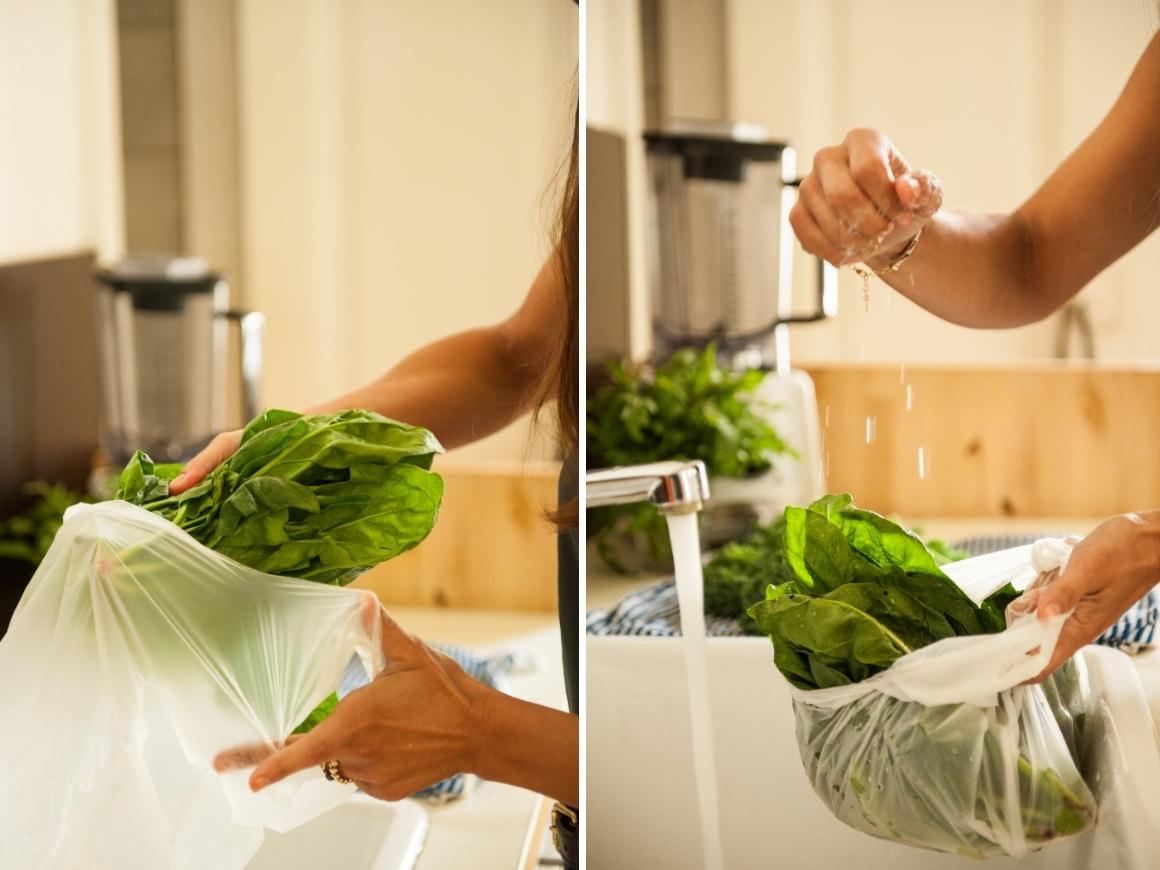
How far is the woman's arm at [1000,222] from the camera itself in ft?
1.53

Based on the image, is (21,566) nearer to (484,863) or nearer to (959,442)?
(484,863)

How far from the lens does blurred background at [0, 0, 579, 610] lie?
0.71 meters

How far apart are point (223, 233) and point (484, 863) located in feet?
1.49

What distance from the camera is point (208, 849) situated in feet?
1.53

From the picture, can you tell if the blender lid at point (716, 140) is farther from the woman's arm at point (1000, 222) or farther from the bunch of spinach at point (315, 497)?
the bunch of spinach at point (315, 497)

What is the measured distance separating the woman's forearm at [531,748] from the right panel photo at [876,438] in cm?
5

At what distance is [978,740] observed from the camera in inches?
17.1

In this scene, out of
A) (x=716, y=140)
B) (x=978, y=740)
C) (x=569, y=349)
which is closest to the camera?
(x=978, y=740)

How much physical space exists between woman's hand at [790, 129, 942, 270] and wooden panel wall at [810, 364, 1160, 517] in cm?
9

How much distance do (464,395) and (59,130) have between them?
17.3 inches

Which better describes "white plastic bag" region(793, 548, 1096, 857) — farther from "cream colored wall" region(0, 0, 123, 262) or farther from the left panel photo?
"cream colored wall" region(0, 0, 123, 262)

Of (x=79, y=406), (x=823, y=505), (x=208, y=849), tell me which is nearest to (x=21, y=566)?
(x=79, y=406)

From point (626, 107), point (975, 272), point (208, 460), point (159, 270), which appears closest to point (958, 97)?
point (975, 272)

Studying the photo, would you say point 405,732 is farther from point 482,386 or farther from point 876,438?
point 876,438
